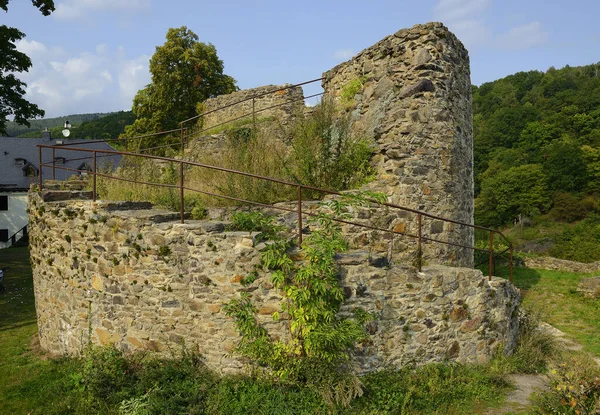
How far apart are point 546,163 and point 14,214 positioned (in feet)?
153

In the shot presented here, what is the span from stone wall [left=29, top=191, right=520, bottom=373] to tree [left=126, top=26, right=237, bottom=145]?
20874 mm

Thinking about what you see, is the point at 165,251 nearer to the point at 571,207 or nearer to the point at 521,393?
the point at 521,393

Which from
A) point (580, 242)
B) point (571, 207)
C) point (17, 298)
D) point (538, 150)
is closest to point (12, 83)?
point (17, 298)

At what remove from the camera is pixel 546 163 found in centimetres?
4319

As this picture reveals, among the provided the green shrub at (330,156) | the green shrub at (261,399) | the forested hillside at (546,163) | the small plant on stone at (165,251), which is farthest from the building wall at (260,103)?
the forested hillside at (546,163)

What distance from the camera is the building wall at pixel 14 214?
31.7 meters

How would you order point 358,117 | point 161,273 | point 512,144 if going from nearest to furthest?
point 161,273 < point 358,117 < point 512,144

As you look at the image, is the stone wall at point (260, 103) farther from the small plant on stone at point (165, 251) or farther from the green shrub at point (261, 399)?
the green shrub at point (261, 399)

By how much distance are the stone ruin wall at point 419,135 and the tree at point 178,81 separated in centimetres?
2017

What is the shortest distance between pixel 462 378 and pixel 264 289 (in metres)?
2.94

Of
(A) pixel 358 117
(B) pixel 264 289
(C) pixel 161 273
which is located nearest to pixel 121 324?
(C) pixel 161 273

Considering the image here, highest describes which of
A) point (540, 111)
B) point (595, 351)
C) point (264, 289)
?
point (540, 111)

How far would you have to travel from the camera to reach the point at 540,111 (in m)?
50.3

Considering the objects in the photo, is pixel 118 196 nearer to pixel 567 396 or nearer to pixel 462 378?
pixel 462 378
